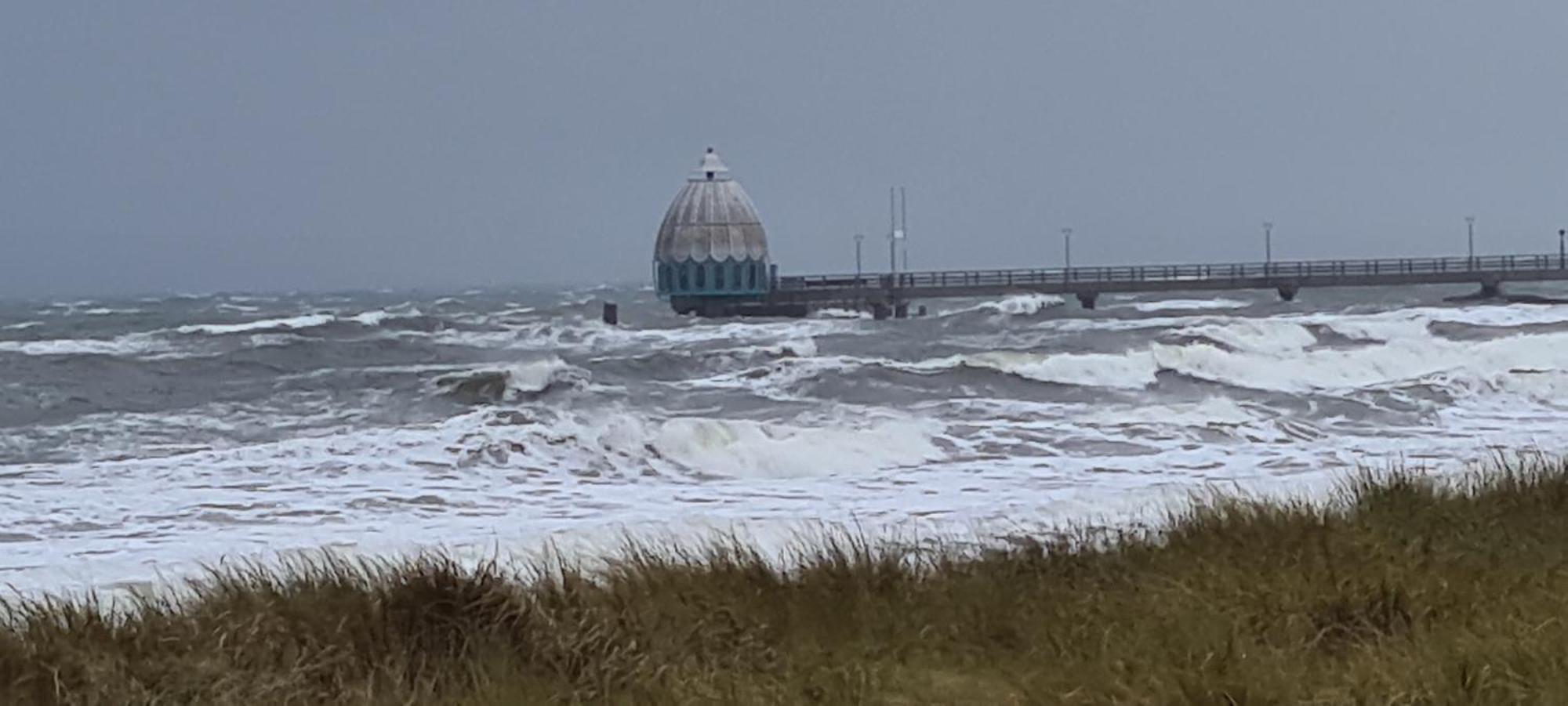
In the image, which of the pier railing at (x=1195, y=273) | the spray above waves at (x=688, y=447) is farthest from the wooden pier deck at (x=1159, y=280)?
the spray above waves at (x=688, y=447)

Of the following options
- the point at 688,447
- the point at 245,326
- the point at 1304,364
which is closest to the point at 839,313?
the point at 245,326

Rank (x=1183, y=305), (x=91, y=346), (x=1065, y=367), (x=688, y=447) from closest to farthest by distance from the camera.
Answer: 1. (x=688, y=447)
2. (x=1065, y=367)
3. (x=91, y=346)
4. (x=1183, y=305)

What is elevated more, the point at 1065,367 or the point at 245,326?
the point at 245,326

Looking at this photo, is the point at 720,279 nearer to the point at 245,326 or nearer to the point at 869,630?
the point at 245,326

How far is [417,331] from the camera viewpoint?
53.9 metres

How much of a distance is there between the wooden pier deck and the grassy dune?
5571 cm

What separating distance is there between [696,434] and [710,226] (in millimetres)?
48435

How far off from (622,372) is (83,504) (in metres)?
19.2

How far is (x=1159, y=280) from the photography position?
207 feet

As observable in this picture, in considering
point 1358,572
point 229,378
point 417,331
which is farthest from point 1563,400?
point 417,331

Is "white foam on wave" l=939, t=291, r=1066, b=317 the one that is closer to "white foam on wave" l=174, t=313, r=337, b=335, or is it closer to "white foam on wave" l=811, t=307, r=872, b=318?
"white foam on wave" l=811, t=307, r=872, b=318

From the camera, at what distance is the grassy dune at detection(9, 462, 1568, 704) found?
5.57m

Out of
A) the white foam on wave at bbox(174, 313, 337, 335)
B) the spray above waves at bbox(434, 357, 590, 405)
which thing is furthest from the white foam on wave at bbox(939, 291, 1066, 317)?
the spray above waves at bbox(434, 357, 590, 405)

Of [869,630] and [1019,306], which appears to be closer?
[869,630]
